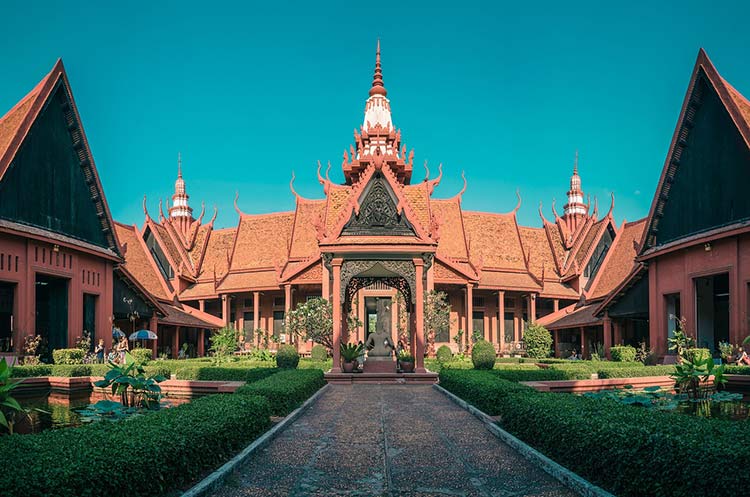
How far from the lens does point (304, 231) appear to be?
36.4m

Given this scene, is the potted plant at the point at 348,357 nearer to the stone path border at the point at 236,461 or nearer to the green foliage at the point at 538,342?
the stone path border at the point at 236,461

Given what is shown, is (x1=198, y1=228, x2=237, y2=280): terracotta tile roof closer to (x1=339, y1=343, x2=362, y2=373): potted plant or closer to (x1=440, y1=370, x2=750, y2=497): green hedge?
(x1=339, y1=343, x2=362, y2=373): potted plant

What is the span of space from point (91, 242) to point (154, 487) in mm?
18412

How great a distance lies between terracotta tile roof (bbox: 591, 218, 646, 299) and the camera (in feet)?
111

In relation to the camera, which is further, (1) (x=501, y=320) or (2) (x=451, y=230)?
(2) (x=451, y=230)

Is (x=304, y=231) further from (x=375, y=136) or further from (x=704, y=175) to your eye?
(x=704, y=175)

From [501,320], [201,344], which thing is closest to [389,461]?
[501,320]

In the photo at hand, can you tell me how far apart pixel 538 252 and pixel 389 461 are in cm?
3459

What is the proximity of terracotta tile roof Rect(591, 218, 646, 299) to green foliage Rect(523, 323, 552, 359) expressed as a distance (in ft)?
16.8

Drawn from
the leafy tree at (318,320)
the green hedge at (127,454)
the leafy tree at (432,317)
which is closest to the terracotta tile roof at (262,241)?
the leafy tree at (432,317)

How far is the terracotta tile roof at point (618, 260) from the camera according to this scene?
33.7m

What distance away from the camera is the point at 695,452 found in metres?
4.63

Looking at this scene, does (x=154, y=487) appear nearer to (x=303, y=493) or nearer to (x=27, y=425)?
(x=303, y=493)

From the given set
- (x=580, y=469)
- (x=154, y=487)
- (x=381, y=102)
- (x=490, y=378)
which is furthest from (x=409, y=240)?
(x=381, y=102)
